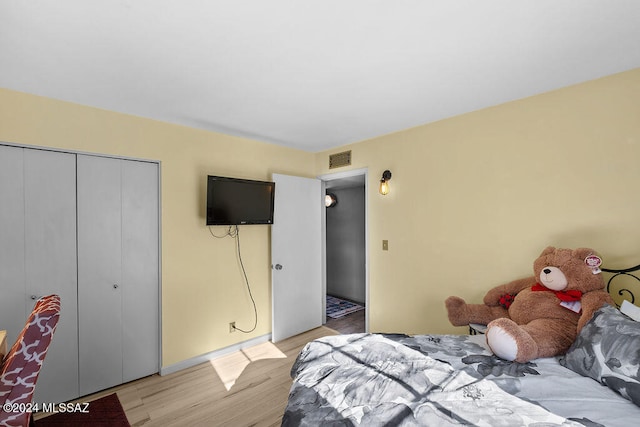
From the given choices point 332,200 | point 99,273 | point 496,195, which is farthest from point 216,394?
point 332,200

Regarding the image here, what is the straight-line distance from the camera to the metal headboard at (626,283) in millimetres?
1714

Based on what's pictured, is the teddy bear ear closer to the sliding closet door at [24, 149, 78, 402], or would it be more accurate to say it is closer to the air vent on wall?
the air vent on wall

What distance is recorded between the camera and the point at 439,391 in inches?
50.9

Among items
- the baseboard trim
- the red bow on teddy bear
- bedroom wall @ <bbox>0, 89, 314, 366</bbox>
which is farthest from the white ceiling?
the baseboard trim

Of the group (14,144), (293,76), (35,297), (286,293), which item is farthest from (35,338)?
(286,293)

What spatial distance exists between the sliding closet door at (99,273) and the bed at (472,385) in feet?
6.03

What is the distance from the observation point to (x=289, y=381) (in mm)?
2535

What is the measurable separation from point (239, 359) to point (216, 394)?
587 millimetres

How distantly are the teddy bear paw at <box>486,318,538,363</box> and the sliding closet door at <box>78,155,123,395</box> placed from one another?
290cm

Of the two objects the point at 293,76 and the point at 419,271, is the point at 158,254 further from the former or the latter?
the point at 419,271

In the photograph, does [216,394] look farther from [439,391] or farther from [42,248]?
[439,391]

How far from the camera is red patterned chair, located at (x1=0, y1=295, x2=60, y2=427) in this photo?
3.99 feet

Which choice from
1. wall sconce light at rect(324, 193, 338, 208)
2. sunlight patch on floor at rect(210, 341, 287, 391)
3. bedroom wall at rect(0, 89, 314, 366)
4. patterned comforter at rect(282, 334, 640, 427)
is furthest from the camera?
wall sconce light at rect(324, 193, 338, 208)

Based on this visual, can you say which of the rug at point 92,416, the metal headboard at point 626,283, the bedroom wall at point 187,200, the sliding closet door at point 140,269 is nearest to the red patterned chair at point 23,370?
the rug at point 92,416
